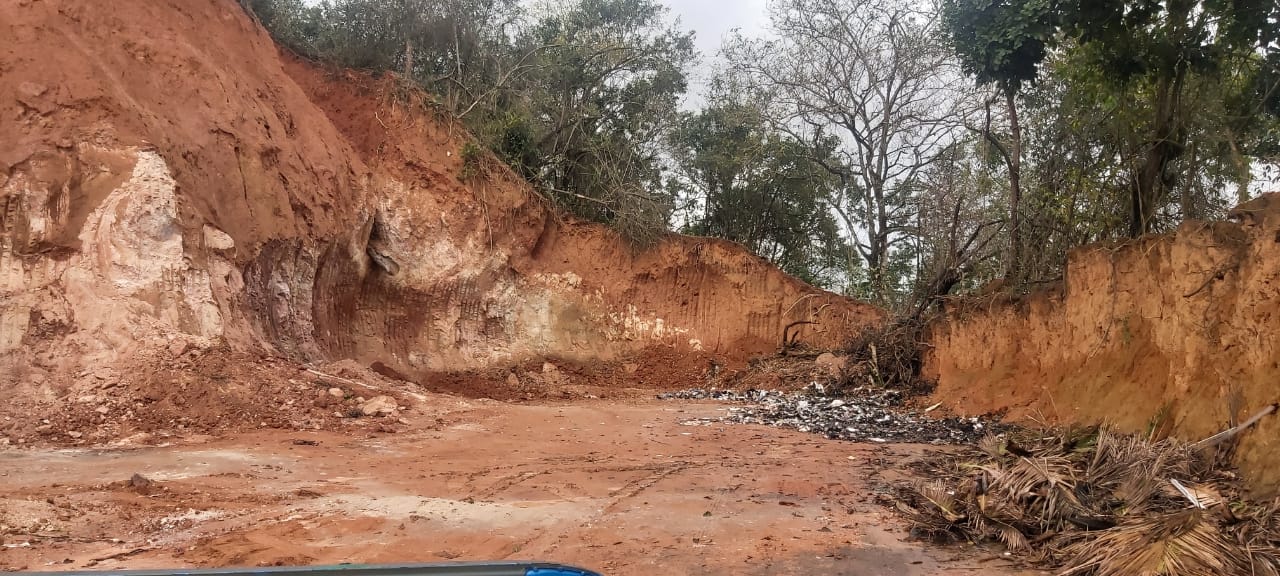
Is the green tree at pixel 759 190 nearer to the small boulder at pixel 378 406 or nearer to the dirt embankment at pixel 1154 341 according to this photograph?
the dirt embankment at pixel 1154 341

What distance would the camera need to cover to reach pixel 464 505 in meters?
6.25

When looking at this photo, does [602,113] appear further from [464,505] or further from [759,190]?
[464,505]

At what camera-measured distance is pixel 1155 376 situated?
8.64 metres

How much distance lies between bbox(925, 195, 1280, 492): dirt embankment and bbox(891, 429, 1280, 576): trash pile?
0.58 metres

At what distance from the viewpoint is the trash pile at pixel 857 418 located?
10.7 metres

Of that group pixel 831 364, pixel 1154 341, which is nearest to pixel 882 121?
pixel 831 364

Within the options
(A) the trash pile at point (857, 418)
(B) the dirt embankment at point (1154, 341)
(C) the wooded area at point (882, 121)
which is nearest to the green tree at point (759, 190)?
(C) the wooded area at point (882, 121)

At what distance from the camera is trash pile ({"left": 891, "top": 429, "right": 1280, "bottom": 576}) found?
169 inches

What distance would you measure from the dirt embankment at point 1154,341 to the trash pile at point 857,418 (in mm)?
876

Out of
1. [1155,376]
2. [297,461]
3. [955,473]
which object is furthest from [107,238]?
[1155,376]

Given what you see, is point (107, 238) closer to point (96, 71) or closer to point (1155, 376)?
point (96, 71)

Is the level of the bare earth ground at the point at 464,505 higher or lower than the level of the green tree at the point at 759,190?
lower

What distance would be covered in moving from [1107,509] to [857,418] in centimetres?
720

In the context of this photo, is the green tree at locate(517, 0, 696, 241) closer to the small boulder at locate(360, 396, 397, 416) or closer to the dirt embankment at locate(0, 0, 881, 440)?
the dirt embankment at locate(0, 0, 881, 440)
